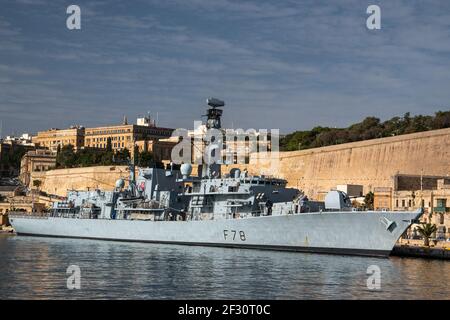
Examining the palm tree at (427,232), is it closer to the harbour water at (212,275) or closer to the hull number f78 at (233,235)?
the harbour water at (212,275)

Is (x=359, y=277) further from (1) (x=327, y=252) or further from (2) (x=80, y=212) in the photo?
(2) (x=80, y=212)

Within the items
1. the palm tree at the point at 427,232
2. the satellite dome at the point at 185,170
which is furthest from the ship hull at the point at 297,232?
the palm tree at the point at 427,232

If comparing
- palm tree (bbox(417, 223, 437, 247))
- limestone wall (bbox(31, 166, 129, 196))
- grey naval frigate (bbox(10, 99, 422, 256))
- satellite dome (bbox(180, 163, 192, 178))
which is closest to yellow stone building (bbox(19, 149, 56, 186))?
limestone wall (bbox(31, 166, 129, 196))

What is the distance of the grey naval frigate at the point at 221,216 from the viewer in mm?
31828

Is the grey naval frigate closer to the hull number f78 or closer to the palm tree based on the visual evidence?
the hull number f78

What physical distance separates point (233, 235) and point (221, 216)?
83.7 inches

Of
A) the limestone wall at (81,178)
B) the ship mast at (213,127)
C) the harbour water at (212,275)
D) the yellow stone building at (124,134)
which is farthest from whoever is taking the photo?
the yellow stone building at (124,134)

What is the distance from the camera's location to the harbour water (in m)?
20.4

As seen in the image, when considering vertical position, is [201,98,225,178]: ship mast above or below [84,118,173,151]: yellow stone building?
below

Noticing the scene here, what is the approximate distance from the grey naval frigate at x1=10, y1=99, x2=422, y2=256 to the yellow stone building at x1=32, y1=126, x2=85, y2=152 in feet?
260

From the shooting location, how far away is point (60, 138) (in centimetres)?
13262

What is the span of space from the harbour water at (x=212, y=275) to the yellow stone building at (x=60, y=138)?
96127 millimetres

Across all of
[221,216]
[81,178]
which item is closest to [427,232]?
[221,216]

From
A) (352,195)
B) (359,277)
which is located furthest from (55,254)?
(352,195)
